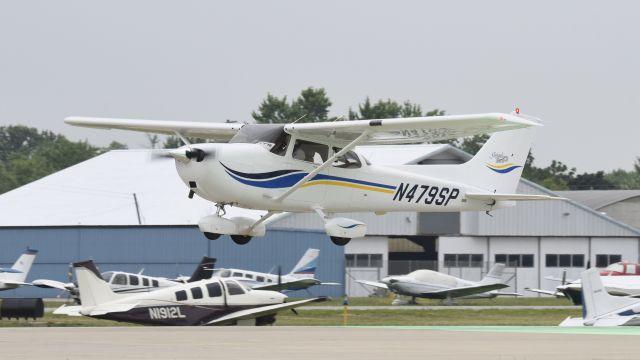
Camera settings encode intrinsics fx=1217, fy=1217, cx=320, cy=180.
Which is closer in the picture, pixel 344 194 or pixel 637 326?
pixel 344 194

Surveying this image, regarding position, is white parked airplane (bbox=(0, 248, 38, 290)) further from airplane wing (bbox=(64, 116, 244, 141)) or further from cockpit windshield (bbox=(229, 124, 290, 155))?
cockpit windshield (bbox=(229, 124, 290, 155))

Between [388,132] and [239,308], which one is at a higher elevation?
[388,132]

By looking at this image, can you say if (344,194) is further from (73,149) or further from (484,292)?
(73,149)

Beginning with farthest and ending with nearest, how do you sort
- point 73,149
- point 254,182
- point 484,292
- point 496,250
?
point 73,149, point 496,250, point 484,292, point 254,182

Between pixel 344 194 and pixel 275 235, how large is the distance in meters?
28.8

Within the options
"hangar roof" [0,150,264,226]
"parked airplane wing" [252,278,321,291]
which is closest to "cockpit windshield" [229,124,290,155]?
"parked airplane wing" [252,278,321,291]

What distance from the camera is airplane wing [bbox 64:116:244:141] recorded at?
87.6 ft

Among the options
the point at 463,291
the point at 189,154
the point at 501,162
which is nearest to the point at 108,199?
the point at 463,291

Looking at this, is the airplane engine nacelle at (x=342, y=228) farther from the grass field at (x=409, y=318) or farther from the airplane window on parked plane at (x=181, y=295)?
the grass field at (x=409, y=318)

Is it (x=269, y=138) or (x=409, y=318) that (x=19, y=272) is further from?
(x=269, y=138)

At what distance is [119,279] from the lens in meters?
37.5

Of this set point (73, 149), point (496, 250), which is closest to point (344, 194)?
point (496, 250)

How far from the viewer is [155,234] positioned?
175 feet

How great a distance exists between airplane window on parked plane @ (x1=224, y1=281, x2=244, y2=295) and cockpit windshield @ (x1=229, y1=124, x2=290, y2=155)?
6777 mm
